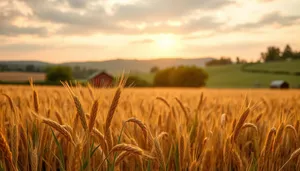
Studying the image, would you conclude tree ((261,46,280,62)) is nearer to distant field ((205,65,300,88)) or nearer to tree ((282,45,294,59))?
tree ((282,45,294,59))

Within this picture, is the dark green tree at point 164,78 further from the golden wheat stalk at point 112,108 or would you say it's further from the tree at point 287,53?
the golden wheat stalk at point 112,108

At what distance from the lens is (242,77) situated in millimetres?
82688

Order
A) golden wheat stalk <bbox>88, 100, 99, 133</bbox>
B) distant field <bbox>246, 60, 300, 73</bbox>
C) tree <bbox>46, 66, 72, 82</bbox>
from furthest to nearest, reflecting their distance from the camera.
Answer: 1. distant field <bbox>246, 60, 300, 73</bbox>
2. tree <bbox>46, 66, 72, 82</bbox>
3. golden wheat stalk <bbox>88, 100, 99, 133</bbox>

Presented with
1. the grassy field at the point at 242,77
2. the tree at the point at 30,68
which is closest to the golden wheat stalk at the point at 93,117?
the tree at the point at 30,68

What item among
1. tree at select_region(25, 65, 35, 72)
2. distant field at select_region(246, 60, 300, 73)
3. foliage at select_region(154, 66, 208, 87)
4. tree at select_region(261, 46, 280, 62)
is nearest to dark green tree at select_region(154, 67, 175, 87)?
foliage at select_region(154, 66, 208, 87)

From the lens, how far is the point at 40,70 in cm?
6869

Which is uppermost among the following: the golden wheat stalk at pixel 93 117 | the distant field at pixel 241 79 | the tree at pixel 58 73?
the golden wheat stalk at pixel 93 117

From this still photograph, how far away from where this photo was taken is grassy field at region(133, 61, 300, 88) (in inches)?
2945

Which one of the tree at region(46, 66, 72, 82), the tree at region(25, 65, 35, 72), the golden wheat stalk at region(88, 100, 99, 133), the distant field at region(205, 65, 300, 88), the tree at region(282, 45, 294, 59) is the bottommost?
the distant field at region(205, 65, 300, 88)

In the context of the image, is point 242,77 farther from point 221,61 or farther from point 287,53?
point 221,61

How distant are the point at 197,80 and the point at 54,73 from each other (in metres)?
32.8

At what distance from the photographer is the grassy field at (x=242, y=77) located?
2945 inches

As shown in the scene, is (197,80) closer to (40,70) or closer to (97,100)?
(40,70)

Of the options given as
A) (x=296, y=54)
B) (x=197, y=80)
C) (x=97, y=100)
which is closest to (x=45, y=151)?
(x=97, y=100)
